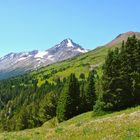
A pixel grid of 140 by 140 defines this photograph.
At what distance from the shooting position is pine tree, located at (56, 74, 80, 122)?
8362 cm

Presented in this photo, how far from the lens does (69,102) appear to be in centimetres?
8569

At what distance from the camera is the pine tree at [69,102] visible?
3292 inches

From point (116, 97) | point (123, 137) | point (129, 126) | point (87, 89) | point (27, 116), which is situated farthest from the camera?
point (27, 116)

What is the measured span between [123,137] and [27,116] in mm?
107360

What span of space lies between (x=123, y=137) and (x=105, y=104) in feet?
139

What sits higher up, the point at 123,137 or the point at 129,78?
the point at 129,78

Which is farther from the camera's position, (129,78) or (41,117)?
(41,117)

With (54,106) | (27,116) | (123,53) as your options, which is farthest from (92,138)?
(27,116)

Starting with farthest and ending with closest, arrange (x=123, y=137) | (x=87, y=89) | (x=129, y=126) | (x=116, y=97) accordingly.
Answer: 1. (x=87, y=89)
2. (x=116, y=97)
3. (x=129, y=126)
4. (x=123, y=137)

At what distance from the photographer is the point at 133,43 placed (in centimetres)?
6544

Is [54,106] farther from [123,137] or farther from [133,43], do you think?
[123,137]

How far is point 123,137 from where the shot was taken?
18125 millimetres

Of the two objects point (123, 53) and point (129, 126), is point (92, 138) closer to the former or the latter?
point (129, 126)

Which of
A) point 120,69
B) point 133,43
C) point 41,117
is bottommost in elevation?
point 41,117
